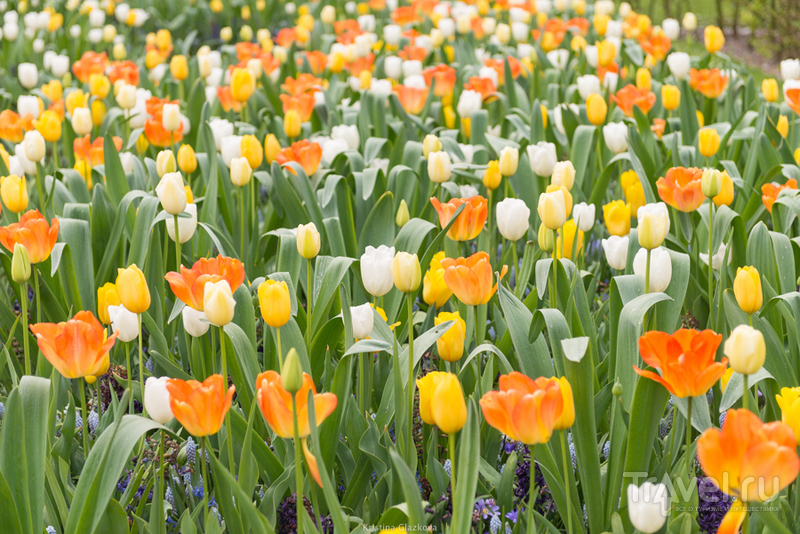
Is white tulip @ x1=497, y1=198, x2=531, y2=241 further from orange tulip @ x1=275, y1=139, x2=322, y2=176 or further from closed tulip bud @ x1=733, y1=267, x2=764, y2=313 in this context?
orange tulip @ x1=275, y1=139, x2=322, y2=176

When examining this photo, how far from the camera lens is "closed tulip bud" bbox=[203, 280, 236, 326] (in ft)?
4.32

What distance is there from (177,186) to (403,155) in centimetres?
129

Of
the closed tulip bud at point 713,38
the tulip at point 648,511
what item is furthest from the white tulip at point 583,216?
the closed tulip bud at point 713,38

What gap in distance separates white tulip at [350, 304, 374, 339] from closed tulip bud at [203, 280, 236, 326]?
314 mm

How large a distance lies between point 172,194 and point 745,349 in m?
1.30

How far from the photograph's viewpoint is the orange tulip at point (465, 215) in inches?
75.7

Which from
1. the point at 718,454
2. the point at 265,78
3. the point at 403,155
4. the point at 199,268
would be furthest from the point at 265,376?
the point at 265,78

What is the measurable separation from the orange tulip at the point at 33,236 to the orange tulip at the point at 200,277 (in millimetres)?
459

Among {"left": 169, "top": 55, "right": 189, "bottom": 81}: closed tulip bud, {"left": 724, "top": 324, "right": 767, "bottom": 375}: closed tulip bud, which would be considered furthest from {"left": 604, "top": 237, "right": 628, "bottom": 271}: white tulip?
{"left": 169, "top": 55, "right": 189, "bottom": 81}: closed tulip bud

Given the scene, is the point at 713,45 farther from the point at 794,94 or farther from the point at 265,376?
the point at 265,376

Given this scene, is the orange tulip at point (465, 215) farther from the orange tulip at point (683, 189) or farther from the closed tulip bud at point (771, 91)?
the closed tulip bud at point (771, 91)

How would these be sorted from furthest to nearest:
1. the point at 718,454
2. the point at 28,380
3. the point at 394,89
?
the point at 394,89
the point at 28,380
the point at 718,454

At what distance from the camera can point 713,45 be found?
13.5 feet

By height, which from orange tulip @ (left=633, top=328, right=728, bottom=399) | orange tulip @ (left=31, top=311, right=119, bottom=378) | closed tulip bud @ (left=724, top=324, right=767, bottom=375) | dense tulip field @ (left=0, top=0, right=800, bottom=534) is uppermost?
closed tulip bud @ (left=724, top=324, right=767, bottom=375)
